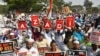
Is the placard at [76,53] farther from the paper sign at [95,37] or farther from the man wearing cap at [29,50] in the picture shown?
the paper sign at [95,37]

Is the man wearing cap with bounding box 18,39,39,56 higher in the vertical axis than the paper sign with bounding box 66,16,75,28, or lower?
higher

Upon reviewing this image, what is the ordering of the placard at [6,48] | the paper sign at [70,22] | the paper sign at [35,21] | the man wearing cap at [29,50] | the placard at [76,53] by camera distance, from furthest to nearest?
the paper sign at [35,21], the paper sign at [70,22], the placard at [6,48], the man wearing cap at [29,50], the placard at [76,53]

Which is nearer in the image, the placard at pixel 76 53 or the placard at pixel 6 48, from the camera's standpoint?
the placard at pixel 76 53

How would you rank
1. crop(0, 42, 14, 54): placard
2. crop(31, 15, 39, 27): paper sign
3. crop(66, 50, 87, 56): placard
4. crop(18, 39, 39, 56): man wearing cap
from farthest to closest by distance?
1. crop(31, 15, 39, 27): paper sign
2. crop(0, 42, 14, 54): placard
3. crop(18, 39, 39, 56): man wearing cap
4. crop(66, 50, 87, 56): placard

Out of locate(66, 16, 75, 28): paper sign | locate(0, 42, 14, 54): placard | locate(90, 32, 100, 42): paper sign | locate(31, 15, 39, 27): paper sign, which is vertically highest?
locate(90, 32, 100, 42): paper sign

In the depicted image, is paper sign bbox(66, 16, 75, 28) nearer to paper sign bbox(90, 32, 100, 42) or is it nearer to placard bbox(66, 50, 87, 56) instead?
paper sign bbox(90, 32, 100, 42)

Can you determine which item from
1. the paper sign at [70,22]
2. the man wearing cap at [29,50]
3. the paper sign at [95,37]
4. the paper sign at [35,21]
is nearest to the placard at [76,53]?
the man wearing cap at [29,50]

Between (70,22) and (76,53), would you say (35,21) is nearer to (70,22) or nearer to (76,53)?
(70,22)

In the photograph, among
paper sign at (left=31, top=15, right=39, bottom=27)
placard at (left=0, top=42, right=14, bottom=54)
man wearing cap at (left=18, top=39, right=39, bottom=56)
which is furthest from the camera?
paper sign at (left=31, top=15, right=39, bottom=27)

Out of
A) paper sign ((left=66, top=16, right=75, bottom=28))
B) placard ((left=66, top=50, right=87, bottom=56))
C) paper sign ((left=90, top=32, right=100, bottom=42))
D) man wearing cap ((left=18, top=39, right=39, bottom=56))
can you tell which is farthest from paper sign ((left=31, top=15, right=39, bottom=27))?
placard ((left=66, top=50, right=87, bottom=56))

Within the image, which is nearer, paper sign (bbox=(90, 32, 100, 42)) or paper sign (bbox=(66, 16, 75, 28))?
paper sign (bbox=(90, 32, 100, 42))

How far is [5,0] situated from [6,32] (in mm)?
57205

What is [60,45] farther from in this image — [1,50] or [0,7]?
[0,7]

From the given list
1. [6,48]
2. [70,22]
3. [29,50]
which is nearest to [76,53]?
[29,50]
